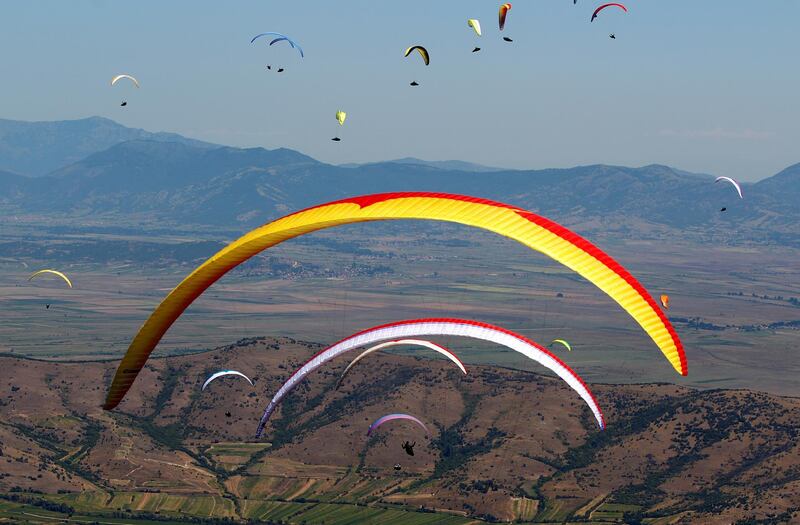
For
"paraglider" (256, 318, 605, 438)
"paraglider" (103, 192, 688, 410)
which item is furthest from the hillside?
"paraglider" (103, 192, 688, 410)

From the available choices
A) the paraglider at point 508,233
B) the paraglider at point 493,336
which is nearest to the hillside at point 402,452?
the paraglider at point 493,336

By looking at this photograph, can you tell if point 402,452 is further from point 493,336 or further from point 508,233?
point 508,233

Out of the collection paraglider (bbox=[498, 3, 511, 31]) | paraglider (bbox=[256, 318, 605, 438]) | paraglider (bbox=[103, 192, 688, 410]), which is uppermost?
paraglider (bbox=[498, 3, 511, 31])

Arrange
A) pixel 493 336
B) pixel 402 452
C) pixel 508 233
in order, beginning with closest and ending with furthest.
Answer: pixel 508 233
pixel 493 336
pixel 402 452

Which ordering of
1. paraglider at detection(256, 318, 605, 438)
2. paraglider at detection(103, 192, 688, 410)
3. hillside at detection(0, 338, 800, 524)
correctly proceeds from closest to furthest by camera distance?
paraglider at detection(103, 192, 688, 410)
paraglider at detection(256, 318, 605, 438)
hillside at detection(0, 338, 800, 524)

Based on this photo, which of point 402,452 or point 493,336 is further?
point 402,452

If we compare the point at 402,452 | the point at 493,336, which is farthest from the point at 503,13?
the point at 402,452

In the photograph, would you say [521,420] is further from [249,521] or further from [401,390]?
[249,521]

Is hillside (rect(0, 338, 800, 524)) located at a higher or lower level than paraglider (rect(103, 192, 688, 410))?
lower

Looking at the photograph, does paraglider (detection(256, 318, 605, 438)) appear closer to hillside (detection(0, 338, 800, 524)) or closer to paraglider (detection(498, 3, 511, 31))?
paraglider (detection(498, 3, 511, 31))

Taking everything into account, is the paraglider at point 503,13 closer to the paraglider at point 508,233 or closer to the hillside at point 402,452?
the paraglider at point 508,233
